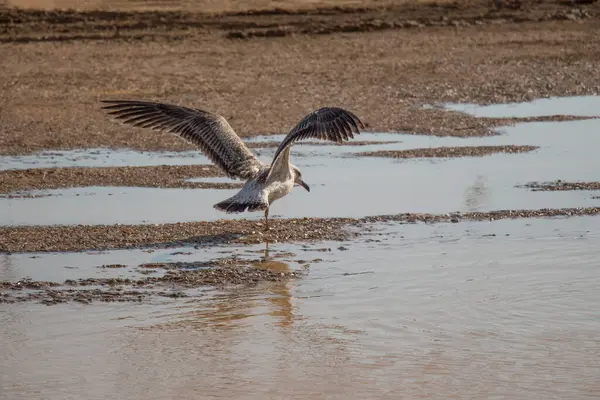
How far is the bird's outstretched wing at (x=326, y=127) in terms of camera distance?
8539 mm

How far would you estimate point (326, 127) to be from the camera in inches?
339

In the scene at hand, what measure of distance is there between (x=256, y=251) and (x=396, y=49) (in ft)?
39.9

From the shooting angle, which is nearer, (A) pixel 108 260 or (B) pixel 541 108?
(A) pixel 108 260

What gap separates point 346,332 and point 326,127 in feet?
7.69

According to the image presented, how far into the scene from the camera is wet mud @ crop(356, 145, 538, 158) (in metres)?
12.2

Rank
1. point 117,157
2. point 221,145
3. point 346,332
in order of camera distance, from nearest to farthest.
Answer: point 346,332 < point 221,145 < point 117,157

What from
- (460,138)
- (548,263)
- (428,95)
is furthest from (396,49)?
(548,263)

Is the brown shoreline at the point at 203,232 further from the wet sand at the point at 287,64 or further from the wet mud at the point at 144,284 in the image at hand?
the wet sand at the point at 287,64

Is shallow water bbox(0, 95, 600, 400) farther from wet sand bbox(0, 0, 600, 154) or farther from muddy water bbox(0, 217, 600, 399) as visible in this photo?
wet sand bbox(0, 0, 600, 154)

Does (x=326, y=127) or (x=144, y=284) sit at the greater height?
(x=326, y=127)

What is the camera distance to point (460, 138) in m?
13.2

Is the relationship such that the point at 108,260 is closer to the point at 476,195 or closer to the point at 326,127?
the point at 326,127

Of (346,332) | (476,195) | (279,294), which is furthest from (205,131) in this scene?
(346,332)

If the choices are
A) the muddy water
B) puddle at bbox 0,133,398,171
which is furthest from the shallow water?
puddle at bbox 0,133,398,171
